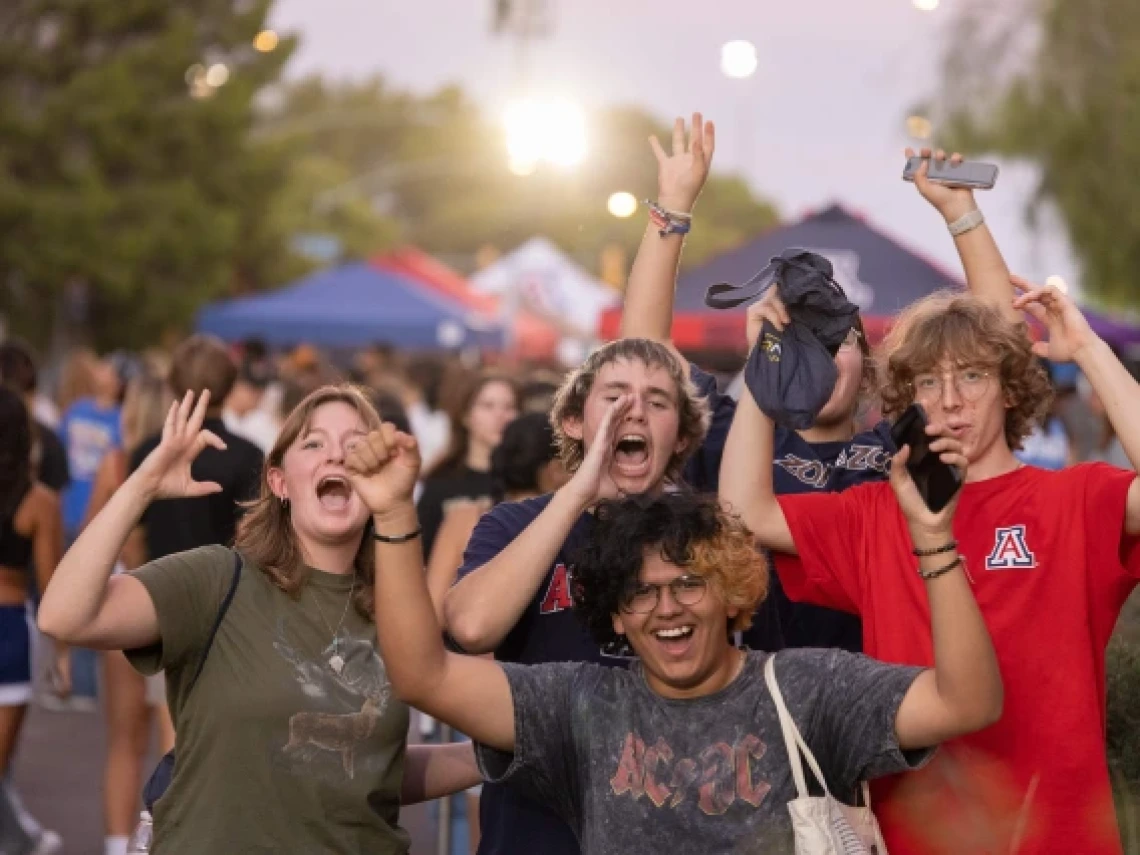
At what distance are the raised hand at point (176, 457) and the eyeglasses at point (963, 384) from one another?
5.00 ft

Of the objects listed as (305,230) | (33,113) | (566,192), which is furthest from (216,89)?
(566,192)

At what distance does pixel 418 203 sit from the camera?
111 metres

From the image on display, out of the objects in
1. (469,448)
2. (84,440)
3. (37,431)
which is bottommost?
(469,448)

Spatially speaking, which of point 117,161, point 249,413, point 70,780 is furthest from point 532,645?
point 117,161

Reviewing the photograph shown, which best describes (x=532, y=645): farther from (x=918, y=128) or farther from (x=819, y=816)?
(x=918, y=128)

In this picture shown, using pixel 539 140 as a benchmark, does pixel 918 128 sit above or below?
below

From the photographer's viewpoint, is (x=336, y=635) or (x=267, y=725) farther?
(x=336, y=635)

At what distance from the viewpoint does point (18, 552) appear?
7113 mm

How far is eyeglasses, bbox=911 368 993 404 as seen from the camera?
4.05 meters

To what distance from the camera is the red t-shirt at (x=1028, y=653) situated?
3.80m

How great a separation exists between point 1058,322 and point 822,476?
945 mm

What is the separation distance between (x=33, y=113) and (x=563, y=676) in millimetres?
42122

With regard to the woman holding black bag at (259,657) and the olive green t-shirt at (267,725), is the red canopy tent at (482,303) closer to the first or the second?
the woman holding black bag at (259,657)

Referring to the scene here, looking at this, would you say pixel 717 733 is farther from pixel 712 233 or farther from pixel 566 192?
pixel 712 233
